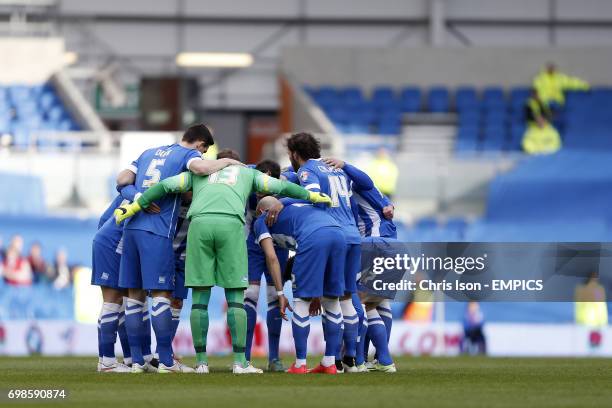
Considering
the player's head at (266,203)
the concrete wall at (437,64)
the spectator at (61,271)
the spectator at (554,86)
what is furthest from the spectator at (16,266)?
the spectator at (554,86)

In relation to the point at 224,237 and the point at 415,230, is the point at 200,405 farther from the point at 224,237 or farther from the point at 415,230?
the point at 415,230

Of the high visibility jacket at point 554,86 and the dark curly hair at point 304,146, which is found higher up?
the high visibility jacket at point 554,86

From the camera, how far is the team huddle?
443 inches

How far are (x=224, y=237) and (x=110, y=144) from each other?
695 inches

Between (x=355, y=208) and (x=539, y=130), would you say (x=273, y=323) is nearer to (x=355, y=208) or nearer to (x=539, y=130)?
(x=355, y=208)

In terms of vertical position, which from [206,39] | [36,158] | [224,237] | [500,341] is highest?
[206,39]

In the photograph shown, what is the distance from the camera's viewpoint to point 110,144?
2841 cm

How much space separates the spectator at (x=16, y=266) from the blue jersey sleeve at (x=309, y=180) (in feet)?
33.8

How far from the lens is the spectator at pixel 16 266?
20.9 m

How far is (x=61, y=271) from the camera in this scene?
2122cm

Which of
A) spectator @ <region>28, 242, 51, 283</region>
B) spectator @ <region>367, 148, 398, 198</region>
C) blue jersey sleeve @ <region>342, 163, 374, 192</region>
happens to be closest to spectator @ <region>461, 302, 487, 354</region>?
spectator @ <region>367, 148, 398, 198</region>

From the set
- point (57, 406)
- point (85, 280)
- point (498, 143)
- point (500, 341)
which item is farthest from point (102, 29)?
point (57, 406)

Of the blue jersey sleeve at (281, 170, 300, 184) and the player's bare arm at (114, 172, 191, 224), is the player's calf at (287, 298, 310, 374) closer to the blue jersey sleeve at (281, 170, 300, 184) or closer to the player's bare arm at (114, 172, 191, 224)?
the blue jersey sleeve at (281, 170, 300, 184)

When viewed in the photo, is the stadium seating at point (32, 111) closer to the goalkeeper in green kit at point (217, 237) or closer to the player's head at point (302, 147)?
the player's head at point (302, 147)
